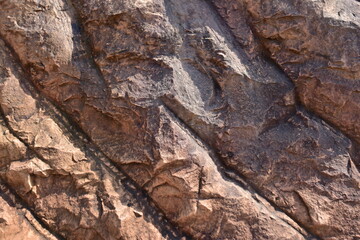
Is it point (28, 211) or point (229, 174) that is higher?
point (229, 174)

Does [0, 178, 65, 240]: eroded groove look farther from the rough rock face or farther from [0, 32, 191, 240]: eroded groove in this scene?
[0, 32, 191, 240]: eroded groove

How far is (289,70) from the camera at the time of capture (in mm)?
2686

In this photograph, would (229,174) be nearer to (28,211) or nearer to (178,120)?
(178,120)

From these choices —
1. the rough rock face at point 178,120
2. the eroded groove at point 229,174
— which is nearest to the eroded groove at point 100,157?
the rough rock face at point 178,120

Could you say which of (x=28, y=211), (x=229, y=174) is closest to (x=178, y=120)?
(x=229, y=174)

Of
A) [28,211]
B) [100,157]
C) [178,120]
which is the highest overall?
[178,120]

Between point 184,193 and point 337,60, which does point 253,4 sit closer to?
point 337,60

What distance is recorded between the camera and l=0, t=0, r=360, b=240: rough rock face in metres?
2.52

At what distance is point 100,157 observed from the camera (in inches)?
104

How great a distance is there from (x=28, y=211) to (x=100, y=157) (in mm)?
534

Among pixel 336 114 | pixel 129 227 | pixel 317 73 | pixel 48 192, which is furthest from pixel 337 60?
pixel 48 192

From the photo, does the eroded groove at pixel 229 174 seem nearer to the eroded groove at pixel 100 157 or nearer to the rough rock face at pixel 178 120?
the rough rock face at pixel 178 120

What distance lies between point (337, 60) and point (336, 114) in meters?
0.34

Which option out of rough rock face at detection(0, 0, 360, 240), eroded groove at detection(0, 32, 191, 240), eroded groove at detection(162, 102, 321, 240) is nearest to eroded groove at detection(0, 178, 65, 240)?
rough rock face at detection(0, 0, 360, 240)
